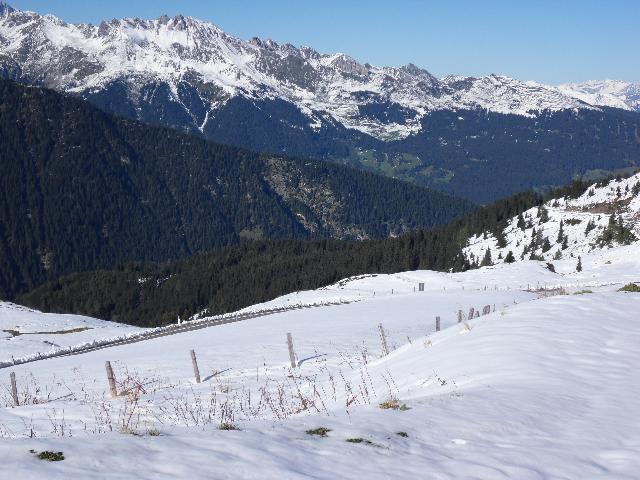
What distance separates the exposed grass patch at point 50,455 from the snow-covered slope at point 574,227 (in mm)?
75614

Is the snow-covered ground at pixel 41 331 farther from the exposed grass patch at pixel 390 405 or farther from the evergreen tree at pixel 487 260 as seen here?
the evergreen tree at pixel 487 260

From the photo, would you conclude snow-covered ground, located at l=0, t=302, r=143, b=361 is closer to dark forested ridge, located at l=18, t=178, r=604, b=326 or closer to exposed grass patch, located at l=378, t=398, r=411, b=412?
exposed grass patch, located at l=378, t=398, r=411, b=412

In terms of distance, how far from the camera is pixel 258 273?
552ft

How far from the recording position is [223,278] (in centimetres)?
17738

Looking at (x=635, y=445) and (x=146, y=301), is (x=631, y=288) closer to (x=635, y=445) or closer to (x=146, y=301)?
(x=635, y=445)

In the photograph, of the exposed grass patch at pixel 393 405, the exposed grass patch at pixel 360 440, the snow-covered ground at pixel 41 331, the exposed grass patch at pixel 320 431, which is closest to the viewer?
the exposed grass patch at pixel 360 440

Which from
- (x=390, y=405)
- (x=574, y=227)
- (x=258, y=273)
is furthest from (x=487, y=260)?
(x=390, y=405)

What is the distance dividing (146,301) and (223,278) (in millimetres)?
26382

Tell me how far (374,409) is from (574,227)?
87909 mm

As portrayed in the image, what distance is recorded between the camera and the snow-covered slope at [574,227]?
82.1 m

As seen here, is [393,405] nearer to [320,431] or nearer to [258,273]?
[320,431]

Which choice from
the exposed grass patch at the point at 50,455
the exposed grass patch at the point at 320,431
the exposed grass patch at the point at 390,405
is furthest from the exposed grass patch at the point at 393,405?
the exposed grass patch at the point at 50,455

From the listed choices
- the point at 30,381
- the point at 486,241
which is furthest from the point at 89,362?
the point at 486,241

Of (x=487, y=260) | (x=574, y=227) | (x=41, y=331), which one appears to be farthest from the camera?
(x=487, y=260)
